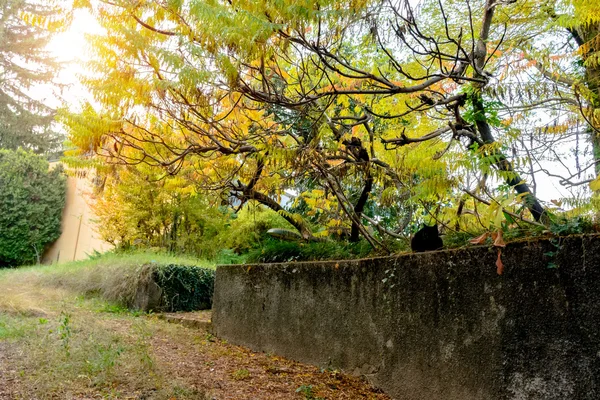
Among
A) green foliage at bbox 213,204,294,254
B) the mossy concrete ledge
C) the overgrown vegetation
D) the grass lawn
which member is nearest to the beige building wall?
the overgrown vegetation

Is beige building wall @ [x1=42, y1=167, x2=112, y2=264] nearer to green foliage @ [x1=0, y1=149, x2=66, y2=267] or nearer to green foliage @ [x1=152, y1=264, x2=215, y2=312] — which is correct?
green foliage @ [x1=0, y1=149, x2=66, y2=267]

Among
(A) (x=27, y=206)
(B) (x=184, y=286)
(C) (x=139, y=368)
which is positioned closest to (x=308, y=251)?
(C) (x=139, y=368)

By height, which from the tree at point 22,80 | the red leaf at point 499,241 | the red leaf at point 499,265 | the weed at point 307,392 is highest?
the tree at point 22,80

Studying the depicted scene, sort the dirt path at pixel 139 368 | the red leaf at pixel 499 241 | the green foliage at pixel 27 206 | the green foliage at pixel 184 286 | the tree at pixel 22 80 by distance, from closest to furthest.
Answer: the red leaf at pixel 499 241, the dirt path at pixel 139 368, the green foliage at pixel 184 286, the green foliage at pixel 27 206, the tree at pixel 22 80

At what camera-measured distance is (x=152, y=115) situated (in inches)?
140

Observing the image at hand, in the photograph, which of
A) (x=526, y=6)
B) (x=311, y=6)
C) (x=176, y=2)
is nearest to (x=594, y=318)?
(x=311, y=6)

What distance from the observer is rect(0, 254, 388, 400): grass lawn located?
9.42 feet

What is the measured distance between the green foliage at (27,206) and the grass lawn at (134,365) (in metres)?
8.64

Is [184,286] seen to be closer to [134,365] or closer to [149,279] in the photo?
[149,279]

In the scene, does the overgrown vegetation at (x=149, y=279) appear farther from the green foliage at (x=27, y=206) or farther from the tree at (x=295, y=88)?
the green foliage at (x=27, y=206)

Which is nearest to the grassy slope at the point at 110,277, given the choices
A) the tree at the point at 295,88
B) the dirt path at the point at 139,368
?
the dirt path at the point at 139,368

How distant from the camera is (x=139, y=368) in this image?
128 inches

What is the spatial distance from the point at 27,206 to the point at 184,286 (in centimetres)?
893

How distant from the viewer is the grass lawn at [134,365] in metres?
2.87
